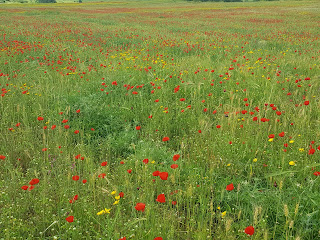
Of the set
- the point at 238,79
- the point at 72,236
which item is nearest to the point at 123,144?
the point at 72,236

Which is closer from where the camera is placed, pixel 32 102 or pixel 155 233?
pixel 155 233

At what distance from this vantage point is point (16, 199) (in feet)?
7.63

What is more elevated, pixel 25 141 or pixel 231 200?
pixel 25 141

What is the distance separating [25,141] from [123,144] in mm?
1284

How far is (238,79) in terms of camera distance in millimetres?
5387

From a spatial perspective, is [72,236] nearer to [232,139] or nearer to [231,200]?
[231,200]

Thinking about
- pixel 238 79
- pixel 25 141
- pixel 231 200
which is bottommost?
pixel 231 200

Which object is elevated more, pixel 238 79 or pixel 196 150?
pixel 238 79

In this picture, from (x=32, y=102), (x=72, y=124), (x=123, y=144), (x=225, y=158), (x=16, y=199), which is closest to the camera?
(x=16, y=199)

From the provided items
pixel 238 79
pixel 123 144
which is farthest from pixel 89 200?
pixel 238 79

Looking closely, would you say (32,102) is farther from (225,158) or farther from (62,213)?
(225,158)

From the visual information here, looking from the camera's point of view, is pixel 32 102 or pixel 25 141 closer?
pixel 25 141

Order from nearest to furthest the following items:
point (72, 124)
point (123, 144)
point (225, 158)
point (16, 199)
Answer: point (16, 199) → point (225, 158) → point (123, 144) → point (72, 124)

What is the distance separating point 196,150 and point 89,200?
1.40 m
